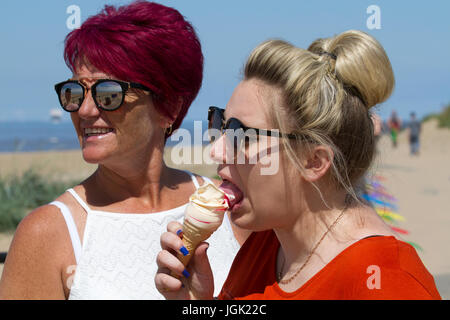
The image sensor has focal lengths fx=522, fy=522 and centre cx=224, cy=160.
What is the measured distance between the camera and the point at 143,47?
2.70m

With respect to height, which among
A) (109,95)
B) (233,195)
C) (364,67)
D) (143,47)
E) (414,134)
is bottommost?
(414,134)

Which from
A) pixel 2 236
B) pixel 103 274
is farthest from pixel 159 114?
pixel 2 236

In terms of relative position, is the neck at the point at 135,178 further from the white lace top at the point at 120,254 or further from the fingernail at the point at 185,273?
the fingernail at the point at 185,273

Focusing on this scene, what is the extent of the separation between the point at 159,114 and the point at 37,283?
1098 mm

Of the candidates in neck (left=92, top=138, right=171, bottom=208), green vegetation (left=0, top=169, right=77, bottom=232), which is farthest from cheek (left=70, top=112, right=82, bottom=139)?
green vegetation (left=0, top=169, right=77, bottom=232)

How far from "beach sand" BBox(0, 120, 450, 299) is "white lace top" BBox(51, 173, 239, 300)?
113cm

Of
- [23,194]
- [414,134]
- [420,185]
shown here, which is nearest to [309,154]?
[23,194]

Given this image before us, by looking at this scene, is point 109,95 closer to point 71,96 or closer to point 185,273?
point 71,96

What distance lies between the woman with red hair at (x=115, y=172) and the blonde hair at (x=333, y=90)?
85 cm

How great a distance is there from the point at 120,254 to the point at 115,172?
1.49 ft

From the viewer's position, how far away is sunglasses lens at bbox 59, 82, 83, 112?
2.67 meters

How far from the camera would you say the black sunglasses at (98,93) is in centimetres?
264
